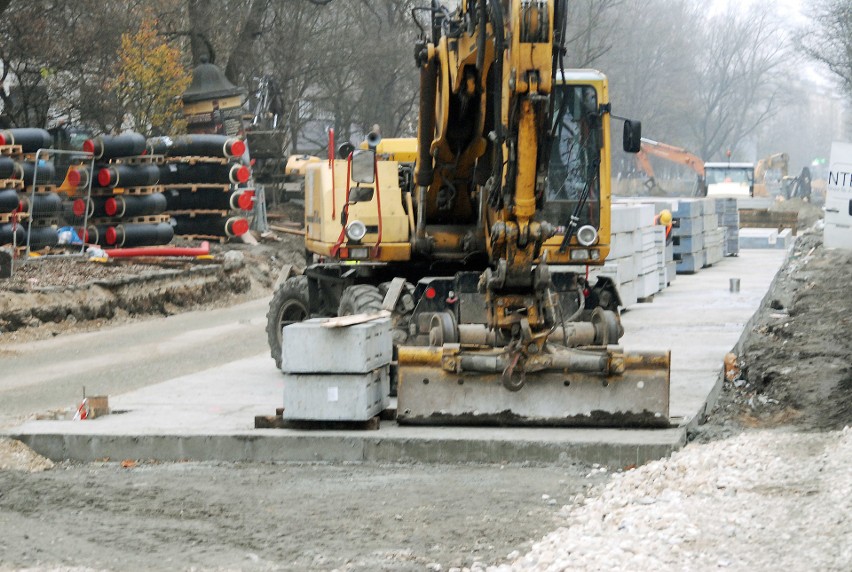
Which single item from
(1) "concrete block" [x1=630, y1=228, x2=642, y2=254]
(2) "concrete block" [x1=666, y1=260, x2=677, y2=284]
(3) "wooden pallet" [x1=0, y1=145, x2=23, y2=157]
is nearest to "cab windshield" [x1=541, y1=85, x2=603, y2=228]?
(1) "concrete block" [x1=630, y1=228, x2=642, y2=254]

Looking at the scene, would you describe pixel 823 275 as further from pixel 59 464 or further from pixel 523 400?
pixel 59 464

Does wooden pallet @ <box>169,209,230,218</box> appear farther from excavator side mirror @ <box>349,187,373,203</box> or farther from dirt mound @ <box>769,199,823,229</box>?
dirt mound @ <box>769,199,823,229</box>

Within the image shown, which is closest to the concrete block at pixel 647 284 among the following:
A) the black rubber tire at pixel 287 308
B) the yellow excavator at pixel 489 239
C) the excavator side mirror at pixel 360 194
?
the yellow excavator at pixel 489 239

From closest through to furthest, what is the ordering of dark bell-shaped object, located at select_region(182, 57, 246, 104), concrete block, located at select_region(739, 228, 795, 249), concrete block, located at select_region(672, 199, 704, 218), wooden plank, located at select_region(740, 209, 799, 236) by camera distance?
concrete block, located at select_region(672, 199, 704, 218), dark bell-shaped object, located at select_region(182, 57, 246, 104), concrete block, located at select_region(739, 228, 795, 249), wooden plank, located at select_region(740, 209, 799, 236)

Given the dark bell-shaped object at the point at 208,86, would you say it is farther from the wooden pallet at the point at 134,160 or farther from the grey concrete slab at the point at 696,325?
the grey concrete slab at the point at 696,325

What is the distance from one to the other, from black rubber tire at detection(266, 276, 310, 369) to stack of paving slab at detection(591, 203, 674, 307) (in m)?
5.67

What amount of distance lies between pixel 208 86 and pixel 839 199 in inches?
674

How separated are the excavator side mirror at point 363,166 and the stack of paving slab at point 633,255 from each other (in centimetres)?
726

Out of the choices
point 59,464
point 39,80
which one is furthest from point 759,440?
point 39,80

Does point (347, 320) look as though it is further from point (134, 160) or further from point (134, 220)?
point (134, 160)

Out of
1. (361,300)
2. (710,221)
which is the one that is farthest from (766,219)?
(361,300)

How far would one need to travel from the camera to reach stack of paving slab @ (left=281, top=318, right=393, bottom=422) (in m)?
10.5

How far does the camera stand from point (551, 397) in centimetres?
1058

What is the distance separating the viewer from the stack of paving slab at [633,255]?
67.8ft
